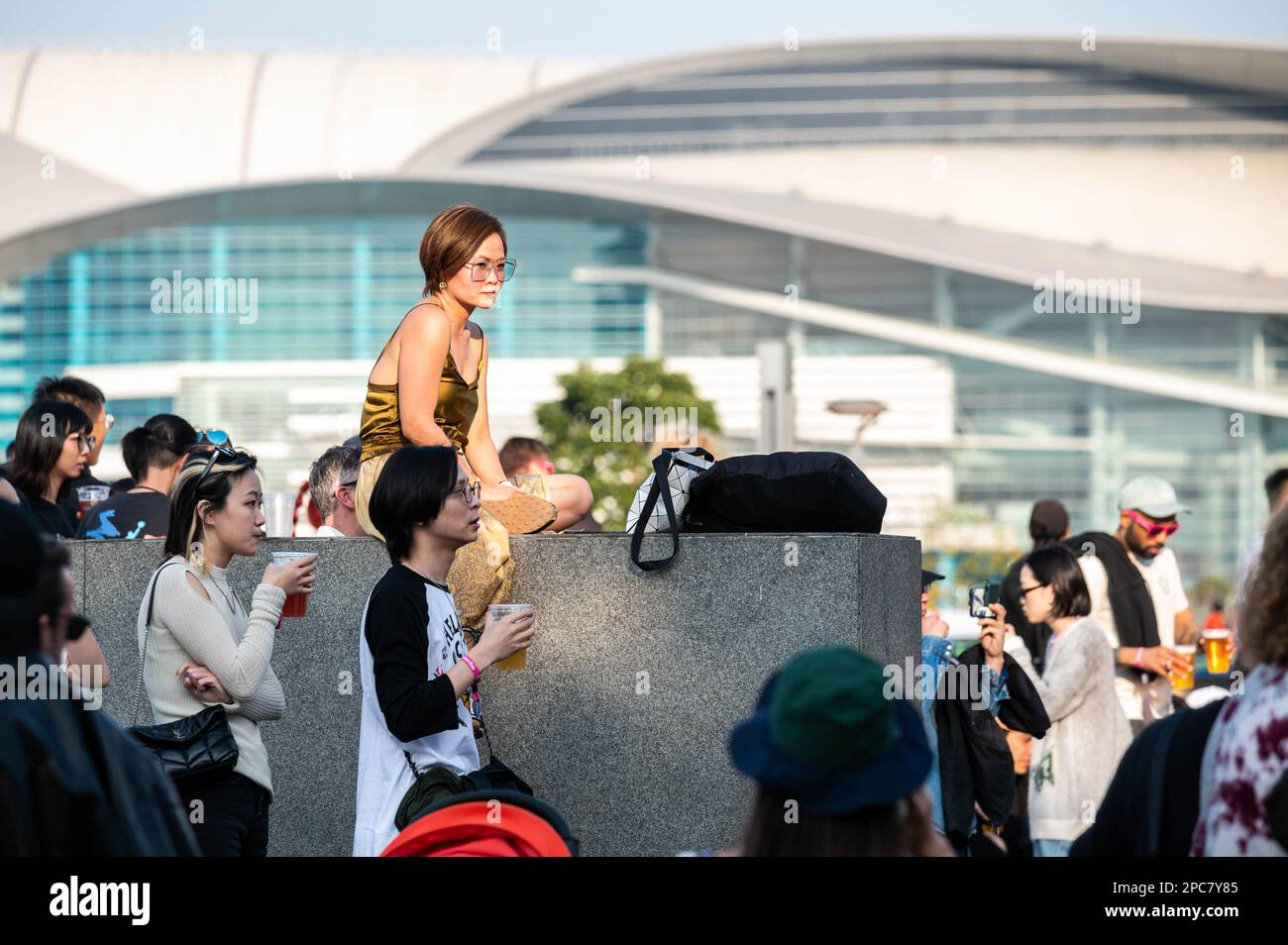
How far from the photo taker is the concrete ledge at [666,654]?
14.0 feet

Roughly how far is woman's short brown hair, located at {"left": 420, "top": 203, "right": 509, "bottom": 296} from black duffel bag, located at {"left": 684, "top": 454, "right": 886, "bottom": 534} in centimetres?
89

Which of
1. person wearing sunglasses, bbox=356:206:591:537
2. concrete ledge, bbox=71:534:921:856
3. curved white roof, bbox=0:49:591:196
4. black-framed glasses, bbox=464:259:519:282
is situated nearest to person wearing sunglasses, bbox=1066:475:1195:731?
concrete ledge, bbox=71:534:921:856

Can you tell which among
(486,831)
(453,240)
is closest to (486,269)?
(453,240)

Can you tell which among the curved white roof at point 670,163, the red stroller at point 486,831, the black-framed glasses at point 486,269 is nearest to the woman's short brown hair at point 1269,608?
the red stroller at point 486,831

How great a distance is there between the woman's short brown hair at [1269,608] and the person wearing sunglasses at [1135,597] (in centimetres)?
499

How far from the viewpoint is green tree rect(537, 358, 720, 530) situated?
32.7 meters

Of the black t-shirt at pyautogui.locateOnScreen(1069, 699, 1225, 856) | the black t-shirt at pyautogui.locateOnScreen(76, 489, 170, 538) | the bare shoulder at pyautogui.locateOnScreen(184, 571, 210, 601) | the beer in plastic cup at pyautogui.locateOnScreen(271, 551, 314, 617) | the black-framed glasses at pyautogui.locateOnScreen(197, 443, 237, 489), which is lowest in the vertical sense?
the black t-shirt at pyautogui.locateOnScreen(1069, 699, 1225, 856)

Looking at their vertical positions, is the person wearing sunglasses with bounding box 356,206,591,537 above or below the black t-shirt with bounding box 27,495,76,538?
above

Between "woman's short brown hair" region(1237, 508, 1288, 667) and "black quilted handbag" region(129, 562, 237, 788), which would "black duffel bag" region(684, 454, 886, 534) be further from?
"woman's short brown hair" region(1237, 508, 1288, 667)

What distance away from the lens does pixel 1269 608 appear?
7.46 feet

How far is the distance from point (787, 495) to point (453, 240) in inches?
45.3

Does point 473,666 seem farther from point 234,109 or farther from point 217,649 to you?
point 234,109

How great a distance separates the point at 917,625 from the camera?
15.6 feet
